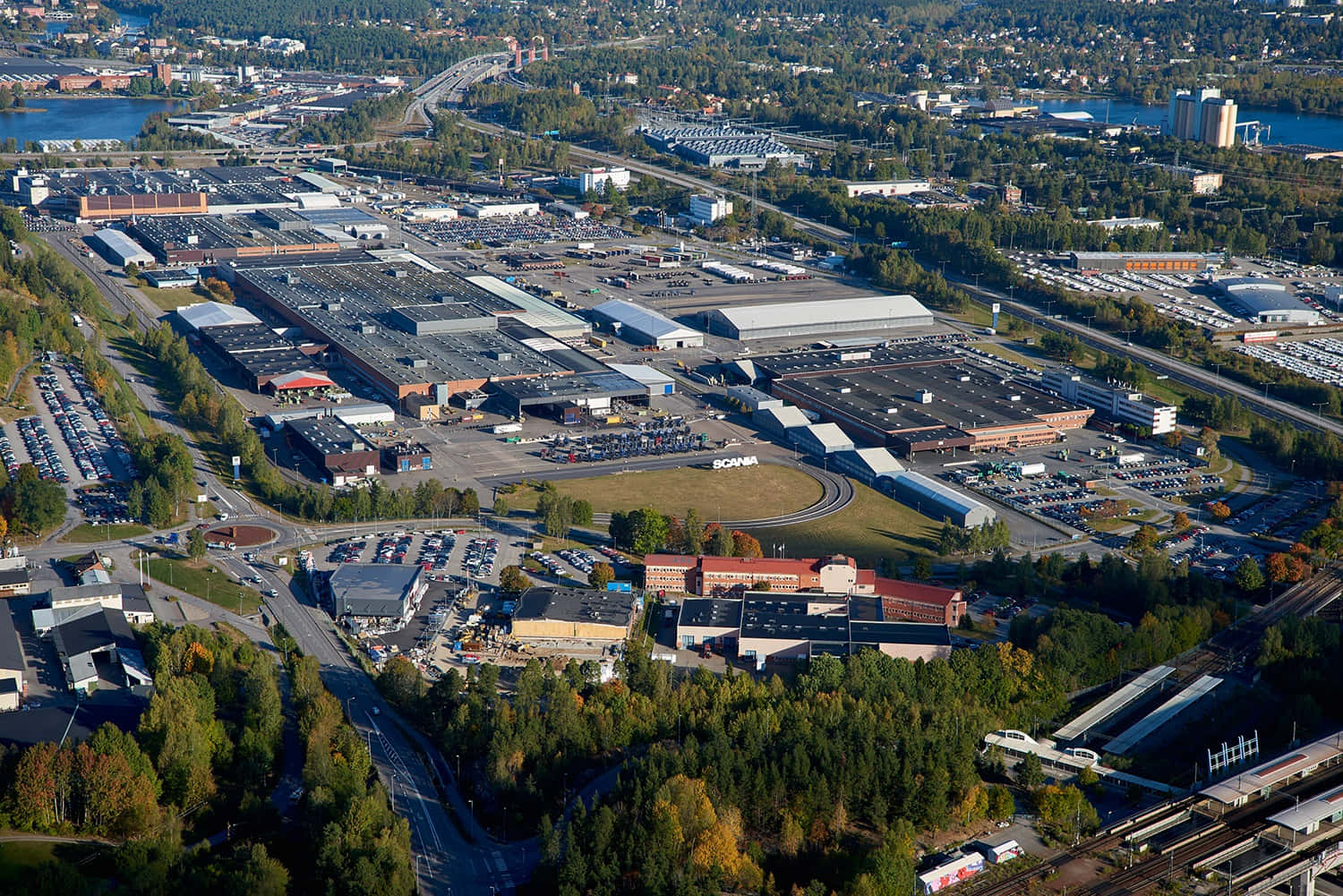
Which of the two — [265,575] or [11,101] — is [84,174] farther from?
[265,575]

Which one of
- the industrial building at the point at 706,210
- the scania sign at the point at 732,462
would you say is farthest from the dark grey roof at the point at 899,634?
the industrial building at the point at 706,210

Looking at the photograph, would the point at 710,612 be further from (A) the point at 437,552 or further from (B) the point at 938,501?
(B) the point at 938,501

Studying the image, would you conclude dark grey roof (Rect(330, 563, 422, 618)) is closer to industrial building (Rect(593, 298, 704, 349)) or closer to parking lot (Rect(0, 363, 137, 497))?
parking lot (Rect(0, 363, 137, 497))

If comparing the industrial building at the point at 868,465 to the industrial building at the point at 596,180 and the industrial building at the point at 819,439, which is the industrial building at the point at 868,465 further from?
the industrial building at the point at 596,180

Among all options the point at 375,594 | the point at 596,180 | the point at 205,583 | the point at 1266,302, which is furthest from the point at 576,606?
the point at 596,180

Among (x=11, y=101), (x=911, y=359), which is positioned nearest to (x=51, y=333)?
(x=911, y=359)

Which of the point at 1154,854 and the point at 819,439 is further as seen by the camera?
the point at 819,439

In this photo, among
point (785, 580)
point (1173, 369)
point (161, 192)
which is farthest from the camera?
point (161, 192)

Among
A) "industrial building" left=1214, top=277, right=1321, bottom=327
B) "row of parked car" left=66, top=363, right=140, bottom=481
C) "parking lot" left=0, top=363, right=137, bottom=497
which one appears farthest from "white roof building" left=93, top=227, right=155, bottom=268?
"industrial building" left=1214, top=277, right=1321, bottom=327
